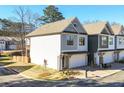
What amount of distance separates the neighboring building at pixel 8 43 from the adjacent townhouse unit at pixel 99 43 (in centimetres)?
3997

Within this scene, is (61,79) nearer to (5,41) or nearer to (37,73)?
(37,73)

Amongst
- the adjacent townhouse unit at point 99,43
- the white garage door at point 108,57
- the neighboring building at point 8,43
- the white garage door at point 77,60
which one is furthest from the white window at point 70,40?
the neighboring building at point 8,43

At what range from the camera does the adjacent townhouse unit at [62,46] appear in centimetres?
2936

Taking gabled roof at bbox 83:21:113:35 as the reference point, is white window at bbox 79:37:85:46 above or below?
below

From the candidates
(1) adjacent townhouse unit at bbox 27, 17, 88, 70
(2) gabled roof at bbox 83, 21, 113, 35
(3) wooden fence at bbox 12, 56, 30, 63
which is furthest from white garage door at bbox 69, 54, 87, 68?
(3) wooden fence at bbox 12, 56, 30, 63

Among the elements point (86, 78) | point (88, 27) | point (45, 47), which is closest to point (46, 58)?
point (45, 47)

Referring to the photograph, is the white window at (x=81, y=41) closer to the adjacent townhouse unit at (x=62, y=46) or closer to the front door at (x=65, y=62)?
the adjacent townhouse unit at (x=62, y=46)

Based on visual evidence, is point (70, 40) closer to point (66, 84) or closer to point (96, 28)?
point (96, 28)

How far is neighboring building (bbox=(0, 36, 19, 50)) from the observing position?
232 ft

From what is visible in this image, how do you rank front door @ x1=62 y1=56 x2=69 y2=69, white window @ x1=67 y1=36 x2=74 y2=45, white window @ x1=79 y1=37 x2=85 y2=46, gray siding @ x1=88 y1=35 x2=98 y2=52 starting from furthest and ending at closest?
gray siding @ x1=88 y1=35 x2=98 y2=52 → white window @ x1=79 y1=37 x2=85 y2=46 → white window @ x1=67 y1=36 x2=74 y2=45 → front door @ x1=62 y1=56 x2=69 y2=69

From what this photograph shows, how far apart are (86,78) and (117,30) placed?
23693 mm

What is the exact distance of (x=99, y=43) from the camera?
35219 mm

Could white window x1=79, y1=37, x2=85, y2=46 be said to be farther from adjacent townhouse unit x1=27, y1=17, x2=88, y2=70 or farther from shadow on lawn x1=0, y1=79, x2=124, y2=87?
shadow on lawn x1=0, y1=79, x2=124, y2=87

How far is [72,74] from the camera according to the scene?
26516mm
